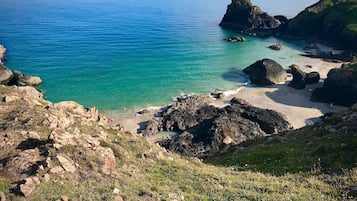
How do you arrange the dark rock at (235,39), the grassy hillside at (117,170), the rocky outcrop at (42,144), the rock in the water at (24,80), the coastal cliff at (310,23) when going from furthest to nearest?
the dark rock at (235,39) < the coastal cliff at (310,23) < the rock in the water at (24,80) < the rocky outcrop at (42,144) < the grassy hillside at (117,170)

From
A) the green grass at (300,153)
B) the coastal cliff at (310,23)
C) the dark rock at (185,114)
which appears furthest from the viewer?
the coastal cliff at (310,23)

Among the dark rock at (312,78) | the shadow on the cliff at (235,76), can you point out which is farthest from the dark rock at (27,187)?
the dark rock at (312,78)

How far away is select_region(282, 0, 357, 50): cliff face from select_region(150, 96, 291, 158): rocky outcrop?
212 ft

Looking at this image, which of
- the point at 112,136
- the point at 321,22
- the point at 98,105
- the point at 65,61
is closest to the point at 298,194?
the point at 112,136

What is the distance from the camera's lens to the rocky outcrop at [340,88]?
67.9 meters

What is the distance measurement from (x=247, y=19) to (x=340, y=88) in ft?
288

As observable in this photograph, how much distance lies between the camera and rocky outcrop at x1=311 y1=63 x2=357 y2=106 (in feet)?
223

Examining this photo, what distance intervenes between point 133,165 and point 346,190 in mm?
13812

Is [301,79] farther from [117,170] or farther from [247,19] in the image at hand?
[247,19]

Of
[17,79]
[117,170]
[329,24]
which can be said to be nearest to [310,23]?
[329,24]

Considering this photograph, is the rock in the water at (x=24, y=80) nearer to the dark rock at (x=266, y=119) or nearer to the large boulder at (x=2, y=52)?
the large boulder at (x=2, y=52)

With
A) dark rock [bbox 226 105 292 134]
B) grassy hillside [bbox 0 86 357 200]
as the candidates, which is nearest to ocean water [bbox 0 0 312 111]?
dark rock [bbox 226 105 292 134]

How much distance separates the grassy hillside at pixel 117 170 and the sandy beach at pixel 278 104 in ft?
97.7

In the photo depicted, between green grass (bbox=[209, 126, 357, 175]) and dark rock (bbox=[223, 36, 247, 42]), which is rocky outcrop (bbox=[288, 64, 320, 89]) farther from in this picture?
dark rock (bbox=[223, 36, 247, 42])
